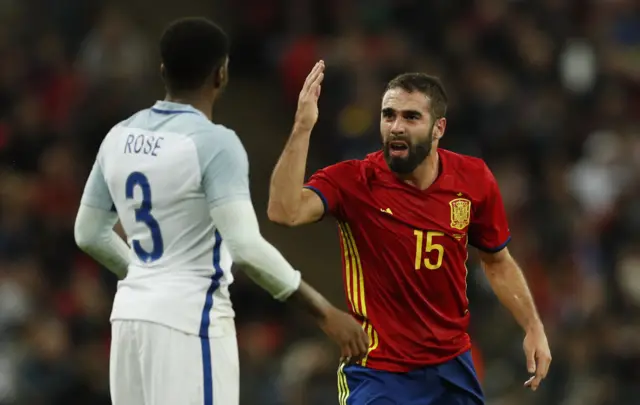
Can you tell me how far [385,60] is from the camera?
1402 centimetres

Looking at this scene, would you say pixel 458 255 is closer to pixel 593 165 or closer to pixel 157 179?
pixel 157 179

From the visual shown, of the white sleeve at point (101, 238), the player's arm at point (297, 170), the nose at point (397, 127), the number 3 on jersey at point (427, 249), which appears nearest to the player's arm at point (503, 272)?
the number 3 on jersey at point (427, 249)

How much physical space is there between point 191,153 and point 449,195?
1.69 meters

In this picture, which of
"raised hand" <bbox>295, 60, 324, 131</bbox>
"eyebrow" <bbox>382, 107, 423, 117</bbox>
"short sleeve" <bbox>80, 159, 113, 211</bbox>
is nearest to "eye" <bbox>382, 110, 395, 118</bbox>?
"eyebrow" <bbox>382, 107, 423, 117</bbox>

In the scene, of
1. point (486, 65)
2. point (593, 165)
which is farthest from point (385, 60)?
point (593, 165)

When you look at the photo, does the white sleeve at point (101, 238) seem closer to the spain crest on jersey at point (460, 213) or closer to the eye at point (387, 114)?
the eye at point (387, 114)

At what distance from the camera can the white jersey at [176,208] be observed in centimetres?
538

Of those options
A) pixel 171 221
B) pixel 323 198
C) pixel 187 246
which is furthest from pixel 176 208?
pixel 323 198

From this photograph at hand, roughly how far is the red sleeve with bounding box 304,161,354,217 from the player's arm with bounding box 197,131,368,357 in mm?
972

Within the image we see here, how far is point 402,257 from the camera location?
645cm

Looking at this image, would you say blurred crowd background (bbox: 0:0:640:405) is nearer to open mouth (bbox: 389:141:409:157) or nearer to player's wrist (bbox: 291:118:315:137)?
open mouth (bbox: 389:141:409:157)

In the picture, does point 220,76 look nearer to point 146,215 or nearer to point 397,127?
point 146,215

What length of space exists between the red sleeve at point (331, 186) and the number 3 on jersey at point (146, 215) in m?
1.07

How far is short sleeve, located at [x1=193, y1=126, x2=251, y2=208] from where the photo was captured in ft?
17.5
